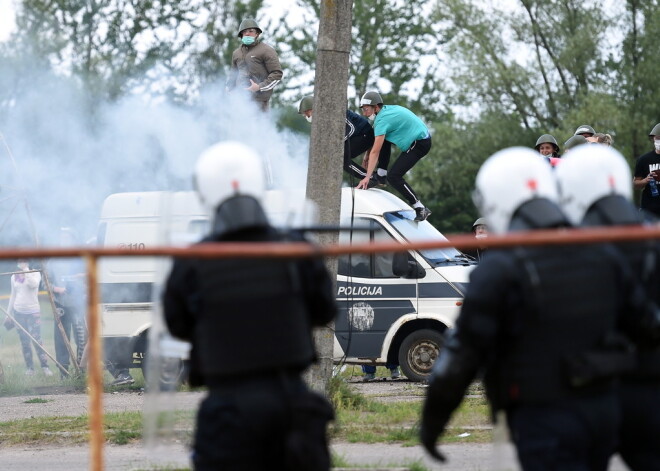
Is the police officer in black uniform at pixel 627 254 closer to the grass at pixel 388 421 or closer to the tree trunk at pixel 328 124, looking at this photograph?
the grass at pixel 388 421

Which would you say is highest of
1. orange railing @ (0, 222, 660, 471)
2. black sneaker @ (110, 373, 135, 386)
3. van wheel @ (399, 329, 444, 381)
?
orange railing @ (0, 222, 660, 471)

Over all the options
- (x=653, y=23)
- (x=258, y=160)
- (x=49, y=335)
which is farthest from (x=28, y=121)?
(x=258, y=160)

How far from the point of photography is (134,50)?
3638cm

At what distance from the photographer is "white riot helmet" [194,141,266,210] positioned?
14.2 feet

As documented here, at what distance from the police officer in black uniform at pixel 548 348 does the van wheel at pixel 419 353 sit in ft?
26.3

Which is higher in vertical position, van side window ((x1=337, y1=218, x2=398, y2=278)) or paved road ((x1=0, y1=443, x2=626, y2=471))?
van side window ((x1=337, y1=218, x2=398, y2=278))

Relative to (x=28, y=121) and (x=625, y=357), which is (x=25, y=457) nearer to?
(x=625, y=357)

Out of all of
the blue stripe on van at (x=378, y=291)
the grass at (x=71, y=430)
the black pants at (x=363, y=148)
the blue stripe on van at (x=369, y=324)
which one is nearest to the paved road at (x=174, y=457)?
the grass at (x=71, y=430)

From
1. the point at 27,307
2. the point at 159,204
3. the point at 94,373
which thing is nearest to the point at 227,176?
the point at 94,373

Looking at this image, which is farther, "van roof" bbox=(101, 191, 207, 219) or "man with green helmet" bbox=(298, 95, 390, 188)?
"man with green helmet" bbox=(298, 95, 390, 188)

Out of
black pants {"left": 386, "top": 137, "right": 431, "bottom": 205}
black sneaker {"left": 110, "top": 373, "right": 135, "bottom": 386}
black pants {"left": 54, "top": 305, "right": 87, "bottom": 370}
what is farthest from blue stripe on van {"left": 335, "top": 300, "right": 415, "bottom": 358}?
black pants {"left": 54, "top": 305, "right": 87, "bottom": 370}

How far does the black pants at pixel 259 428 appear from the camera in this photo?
13.2 ft

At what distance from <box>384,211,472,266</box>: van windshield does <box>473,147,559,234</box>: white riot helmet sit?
25.8 feet

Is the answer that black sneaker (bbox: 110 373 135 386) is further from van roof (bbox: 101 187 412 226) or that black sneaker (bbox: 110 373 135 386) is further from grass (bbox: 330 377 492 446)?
grass (bbox: 330 377 492 446)
